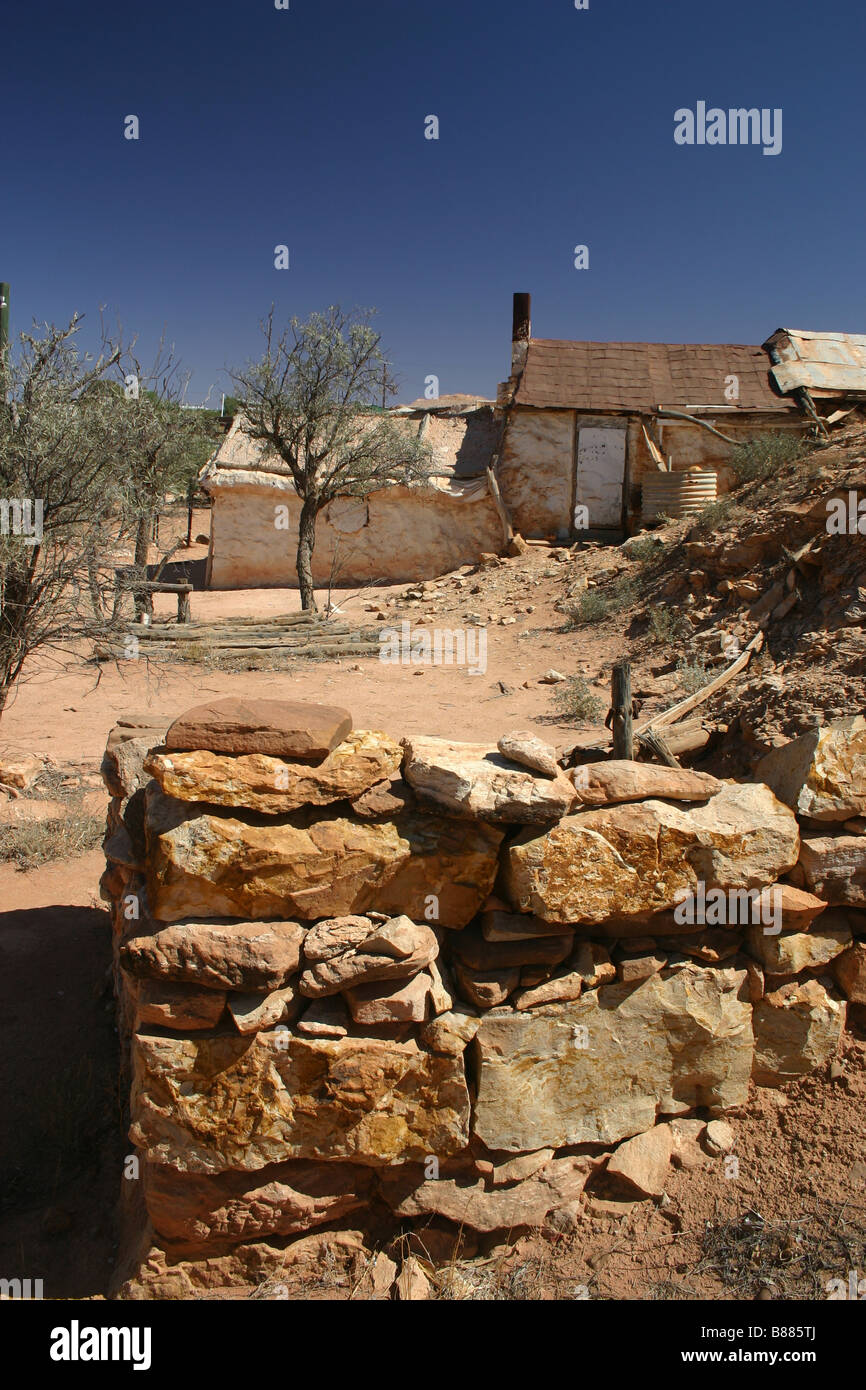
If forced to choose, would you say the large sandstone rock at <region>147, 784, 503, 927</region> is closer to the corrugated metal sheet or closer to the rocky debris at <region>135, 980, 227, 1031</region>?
the rocky debris at <region>135, 980, 227, 1031</region>

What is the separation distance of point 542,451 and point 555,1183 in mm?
16595

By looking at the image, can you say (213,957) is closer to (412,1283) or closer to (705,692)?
(412,1283)

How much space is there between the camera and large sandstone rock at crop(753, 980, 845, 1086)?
3266 mm

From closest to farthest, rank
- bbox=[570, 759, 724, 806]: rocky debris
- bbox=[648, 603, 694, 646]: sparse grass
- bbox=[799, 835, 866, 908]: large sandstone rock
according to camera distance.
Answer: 1. bbox=[570, 759, 724, 806]: rocky debris
2. bbox=[799, 835, 866, 908]: large sandstone rock
3. bbox=[648, 603, 694, 646]: sparse grass

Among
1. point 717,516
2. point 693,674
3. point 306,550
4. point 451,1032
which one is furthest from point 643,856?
point 306,550

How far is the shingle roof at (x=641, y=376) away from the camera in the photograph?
17.5 metres

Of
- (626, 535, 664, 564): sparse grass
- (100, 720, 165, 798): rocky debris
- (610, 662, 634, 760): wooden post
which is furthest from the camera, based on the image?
(626, 535, 664, 564): sparse grass

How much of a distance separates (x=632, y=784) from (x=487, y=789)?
60 centimetres

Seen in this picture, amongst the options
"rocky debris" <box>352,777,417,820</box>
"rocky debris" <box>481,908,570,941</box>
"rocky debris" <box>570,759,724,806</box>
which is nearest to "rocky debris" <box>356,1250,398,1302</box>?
"rocky debris" <box>481,908,570,941</box>

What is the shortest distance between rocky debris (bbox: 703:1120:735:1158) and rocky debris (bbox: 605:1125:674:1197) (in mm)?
139

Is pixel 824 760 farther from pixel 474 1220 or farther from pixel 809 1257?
pixel 474 1220

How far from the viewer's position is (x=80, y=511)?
6.11 meters

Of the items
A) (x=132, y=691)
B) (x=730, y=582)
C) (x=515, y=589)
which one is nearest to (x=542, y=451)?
(x=515, y=589)

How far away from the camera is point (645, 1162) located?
3.11 meters
